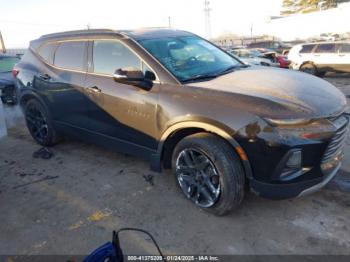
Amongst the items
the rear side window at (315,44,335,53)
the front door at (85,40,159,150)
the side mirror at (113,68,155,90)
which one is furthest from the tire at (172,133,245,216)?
the rear side window at (315,44,335,53)

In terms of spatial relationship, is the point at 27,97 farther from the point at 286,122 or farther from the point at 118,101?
the point at 286,122

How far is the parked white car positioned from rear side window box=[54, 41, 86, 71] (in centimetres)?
1247

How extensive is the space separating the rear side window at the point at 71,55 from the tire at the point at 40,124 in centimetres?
85

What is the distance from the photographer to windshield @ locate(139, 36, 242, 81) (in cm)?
335

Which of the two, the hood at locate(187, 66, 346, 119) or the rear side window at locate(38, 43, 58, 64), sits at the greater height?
the rear side window at locate(38, 43, 58, 64)

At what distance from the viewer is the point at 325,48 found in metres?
14.0

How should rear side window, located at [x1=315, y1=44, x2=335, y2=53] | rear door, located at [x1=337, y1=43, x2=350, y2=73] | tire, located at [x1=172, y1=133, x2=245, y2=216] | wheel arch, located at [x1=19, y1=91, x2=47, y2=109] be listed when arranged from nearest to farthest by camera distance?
tire, located at [x1=172, y1=133, x2=245, y2=216] < wheel arch, located at [x1=19, y1=91, x2=47, y2=109] < rear door, located at [x1=337, y1=43, x2=350, y2=73] < rear side window, located at [x1=315, y1=44, x2=335, y2=53]

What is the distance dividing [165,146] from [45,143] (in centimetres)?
274

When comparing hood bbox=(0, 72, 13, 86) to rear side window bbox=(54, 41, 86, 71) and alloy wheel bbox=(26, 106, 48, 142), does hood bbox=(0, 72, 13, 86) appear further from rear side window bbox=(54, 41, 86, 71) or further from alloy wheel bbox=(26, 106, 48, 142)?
rear side window bbox=(54, 41, 86, 71)

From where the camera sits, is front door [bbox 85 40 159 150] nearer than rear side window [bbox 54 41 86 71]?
Yes

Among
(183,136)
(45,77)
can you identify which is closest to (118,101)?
(183,136)

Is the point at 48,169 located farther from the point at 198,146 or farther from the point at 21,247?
the point at 198,146

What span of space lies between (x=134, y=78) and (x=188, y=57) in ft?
2.56

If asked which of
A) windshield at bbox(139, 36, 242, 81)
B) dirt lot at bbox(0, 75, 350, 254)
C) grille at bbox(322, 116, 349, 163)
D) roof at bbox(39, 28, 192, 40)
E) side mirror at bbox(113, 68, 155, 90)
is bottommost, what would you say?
dirt lot at bbox(0, 75, 350, 254)
